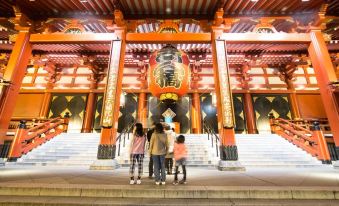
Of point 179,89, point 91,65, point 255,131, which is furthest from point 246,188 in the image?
point 91,65

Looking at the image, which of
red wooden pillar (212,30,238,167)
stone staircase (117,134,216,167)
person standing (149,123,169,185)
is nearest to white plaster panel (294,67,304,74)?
red wooden pillar (212,30,238,167)

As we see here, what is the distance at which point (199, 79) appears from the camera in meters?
12.4

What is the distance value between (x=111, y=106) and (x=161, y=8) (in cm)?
463

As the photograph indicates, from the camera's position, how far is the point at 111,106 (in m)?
6.21

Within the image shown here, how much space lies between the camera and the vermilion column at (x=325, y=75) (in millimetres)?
6212

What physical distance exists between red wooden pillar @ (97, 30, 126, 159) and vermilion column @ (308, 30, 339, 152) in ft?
25.8

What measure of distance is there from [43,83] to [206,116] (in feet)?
39.6

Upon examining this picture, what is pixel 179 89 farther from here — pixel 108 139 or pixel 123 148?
pixel 123 148

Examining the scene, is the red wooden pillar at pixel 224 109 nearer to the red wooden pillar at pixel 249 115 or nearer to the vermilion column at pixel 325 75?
the vermilion column at pixel 325 75

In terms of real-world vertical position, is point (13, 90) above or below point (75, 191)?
above

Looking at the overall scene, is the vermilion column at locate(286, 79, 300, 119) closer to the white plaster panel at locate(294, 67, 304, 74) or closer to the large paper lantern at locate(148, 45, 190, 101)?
the white plaster panel at locate(294, 67, 304, 74)

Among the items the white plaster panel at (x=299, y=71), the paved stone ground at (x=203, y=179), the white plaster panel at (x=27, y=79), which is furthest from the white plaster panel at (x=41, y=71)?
the white plaster panel at (x=299, y=71)

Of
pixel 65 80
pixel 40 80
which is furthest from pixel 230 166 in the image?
pixel 40 80

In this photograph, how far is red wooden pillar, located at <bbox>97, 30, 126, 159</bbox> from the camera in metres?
5.95
